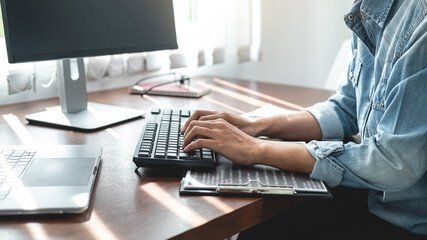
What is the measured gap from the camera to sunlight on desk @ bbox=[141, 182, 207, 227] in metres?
0.72

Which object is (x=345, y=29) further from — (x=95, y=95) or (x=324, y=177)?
(x=324, y=177)

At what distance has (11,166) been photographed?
0.86 meters

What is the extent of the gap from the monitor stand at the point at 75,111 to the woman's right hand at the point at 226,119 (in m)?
0.28

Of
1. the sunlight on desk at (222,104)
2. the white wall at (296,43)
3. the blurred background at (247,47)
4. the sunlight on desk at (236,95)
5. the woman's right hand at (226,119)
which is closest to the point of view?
the woman's right hand at (226,119)

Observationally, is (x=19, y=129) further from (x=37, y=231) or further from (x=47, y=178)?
(x=37, y=231)

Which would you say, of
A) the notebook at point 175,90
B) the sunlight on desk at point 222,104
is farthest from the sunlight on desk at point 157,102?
the sunlight on desk at point 222,104

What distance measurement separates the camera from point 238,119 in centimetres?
112

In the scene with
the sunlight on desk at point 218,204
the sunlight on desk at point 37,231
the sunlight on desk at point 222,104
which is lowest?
the sunlight on desk at point 218,204

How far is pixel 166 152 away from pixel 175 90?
736 millimetres

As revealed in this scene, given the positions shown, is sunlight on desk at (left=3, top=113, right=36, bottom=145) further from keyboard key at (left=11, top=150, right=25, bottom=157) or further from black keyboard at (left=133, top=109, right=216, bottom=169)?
black keyboard at (left=133, top=109, right=216, bottom=169)

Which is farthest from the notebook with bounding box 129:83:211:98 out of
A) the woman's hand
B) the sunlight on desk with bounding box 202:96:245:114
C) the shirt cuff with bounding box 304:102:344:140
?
the woman's hand

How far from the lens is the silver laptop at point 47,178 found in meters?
0.72

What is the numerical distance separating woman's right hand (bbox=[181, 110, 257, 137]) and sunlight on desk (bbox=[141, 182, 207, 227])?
21 centimetres

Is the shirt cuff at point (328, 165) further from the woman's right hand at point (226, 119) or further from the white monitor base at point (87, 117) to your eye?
the white monitor base at point (87, 117)
